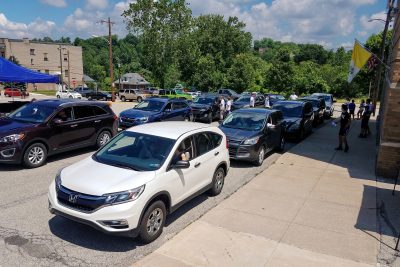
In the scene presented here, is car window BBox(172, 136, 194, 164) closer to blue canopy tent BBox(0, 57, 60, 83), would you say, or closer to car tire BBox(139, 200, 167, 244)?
car tire BBox(139, 200, 167, 244)

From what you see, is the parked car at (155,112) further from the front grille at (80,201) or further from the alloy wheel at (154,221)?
the front grille at (80,201)

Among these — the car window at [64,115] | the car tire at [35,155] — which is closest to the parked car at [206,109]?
the car window at [64,115]

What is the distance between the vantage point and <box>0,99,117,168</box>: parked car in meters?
8.59

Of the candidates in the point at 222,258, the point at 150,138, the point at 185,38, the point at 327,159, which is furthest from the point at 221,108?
the point at 185,38

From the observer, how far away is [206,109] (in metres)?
20.1

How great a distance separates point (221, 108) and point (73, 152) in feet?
37.4

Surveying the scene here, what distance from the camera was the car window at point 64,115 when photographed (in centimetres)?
972

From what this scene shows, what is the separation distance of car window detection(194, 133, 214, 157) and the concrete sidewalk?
1.25 m

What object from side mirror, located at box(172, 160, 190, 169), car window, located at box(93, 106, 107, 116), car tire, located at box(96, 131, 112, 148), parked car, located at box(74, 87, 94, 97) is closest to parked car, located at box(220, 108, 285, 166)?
car tire, located at box(96, 131, 112, 148)

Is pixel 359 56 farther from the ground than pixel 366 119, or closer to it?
farther from the ground

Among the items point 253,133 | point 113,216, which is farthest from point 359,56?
point 113,216

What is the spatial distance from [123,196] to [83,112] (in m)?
6.40

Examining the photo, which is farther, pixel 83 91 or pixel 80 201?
pixel 83 91

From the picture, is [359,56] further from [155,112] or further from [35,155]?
[35,155]
